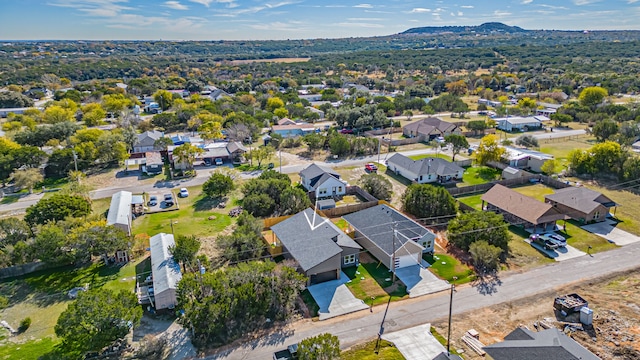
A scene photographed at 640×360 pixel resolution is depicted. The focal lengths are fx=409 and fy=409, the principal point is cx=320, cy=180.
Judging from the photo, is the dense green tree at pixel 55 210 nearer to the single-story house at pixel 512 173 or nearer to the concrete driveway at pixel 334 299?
the concrete driveway at pixel 334 299

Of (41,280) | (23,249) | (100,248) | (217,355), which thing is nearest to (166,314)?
(217,355)

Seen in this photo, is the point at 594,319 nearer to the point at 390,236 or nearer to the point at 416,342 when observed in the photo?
the point at 416,342

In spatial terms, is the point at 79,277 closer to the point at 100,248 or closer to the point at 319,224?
the point at 100,248

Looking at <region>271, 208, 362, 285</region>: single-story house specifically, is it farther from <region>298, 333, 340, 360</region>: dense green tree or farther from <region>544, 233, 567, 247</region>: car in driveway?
<region>544, 233, 567, 247</region>: car in driveway

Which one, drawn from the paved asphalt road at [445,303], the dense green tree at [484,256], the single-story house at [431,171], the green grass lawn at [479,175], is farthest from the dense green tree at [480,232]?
the green grass lawn at [479,175]

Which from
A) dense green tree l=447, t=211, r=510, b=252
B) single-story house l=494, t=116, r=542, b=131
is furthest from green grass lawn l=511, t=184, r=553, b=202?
single-story house l=494, t=116, r=542, b=131
